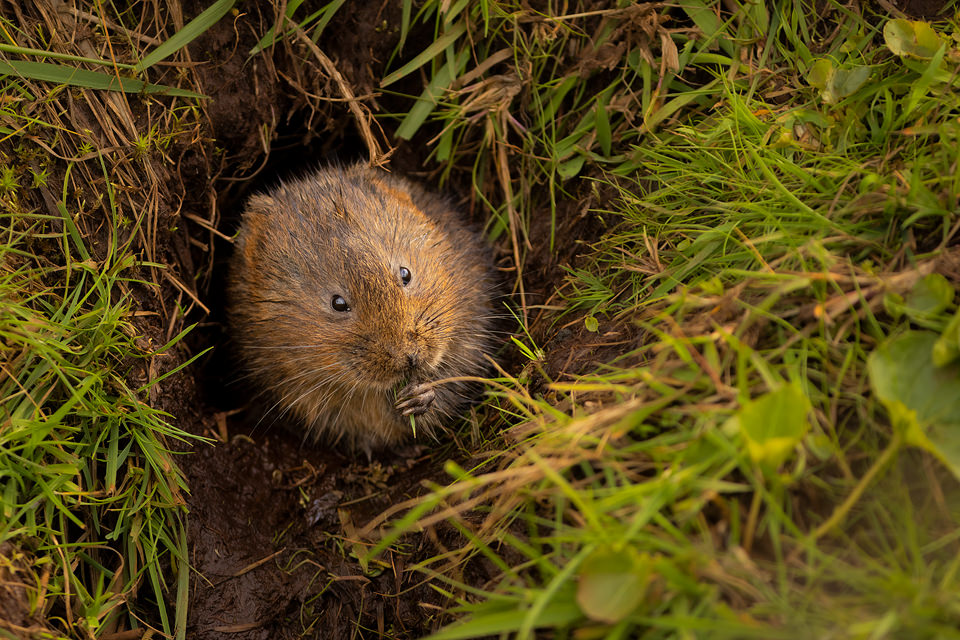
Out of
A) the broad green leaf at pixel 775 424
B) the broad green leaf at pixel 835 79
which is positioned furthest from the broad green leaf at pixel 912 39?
the broad green leaf at pixel 775 424

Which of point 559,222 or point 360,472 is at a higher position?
point 559,222

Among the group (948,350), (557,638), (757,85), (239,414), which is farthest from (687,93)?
(239,414)

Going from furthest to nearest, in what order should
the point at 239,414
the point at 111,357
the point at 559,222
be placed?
the point at 239,414 → the point at 559,222 → the point at 111,357

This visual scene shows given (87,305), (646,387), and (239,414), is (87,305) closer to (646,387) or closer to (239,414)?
(239,414)

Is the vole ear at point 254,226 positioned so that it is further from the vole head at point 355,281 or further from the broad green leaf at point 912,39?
the broad green leaf at point 912,39

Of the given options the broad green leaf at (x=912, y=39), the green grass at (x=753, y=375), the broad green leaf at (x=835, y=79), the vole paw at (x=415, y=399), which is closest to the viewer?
the green grass at (x=753, y=375)

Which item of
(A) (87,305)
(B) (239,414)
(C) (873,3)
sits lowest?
(B) (239,414)

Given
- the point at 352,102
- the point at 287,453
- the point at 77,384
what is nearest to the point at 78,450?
the point at 77,384
